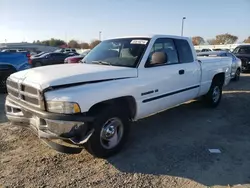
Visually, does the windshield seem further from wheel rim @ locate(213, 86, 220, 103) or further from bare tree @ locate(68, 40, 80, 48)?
bare tree @ locate(68, 40, 80, 48)

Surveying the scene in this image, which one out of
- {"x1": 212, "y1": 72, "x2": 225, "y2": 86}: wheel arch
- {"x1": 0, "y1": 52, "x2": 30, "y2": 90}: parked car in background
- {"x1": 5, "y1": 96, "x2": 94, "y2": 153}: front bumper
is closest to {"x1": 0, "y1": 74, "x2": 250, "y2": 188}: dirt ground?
{"x1": 5, "y1": 96, "x2": 94, "y2": 153}: front bumper

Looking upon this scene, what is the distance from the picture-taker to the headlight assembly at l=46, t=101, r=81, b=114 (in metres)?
3.41

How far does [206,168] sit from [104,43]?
317cm

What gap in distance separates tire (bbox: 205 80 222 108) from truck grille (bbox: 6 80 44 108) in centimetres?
480

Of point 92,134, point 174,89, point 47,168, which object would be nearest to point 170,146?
point 174,89

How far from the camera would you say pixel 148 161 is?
158 inches

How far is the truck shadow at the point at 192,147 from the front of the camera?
3.71 m

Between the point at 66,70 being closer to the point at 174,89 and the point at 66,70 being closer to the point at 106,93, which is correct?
the point at 106,93

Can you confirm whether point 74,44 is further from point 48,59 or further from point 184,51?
point 184,51

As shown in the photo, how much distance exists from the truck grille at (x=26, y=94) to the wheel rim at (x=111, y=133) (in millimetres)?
1003

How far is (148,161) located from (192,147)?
0.98 metres

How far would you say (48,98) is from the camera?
3453 mm

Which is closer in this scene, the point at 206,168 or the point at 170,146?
the point at 206,168


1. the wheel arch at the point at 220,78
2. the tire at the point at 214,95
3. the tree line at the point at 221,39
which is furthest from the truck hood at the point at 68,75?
the tree line at the point at 221,39
